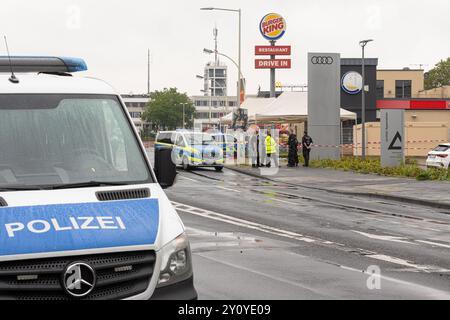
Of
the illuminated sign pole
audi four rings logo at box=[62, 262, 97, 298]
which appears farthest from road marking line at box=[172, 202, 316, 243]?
the illuminated sign pole

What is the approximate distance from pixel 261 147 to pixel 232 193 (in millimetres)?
14360

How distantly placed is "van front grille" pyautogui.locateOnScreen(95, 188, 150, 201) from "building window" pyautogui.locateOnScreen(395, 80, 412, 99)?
7883 cm

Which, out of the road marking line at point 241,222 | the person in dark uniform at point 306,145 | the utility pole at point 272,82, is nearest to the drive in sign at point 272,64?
the utility pole at point 272,82

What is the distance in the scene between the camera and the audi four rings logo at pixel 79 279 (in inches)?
180

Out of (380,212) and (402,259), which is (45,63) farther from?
(380,212)

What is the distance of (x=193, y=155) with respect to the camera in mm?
33312

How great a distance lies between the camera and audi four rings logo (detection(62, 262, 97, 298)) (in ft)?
15.0

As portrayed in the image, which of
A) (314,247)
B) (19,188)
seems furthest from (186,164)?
(19,188)

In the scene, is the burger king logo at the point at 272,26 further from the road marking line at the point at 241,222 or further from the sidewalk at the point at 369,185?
the road marking line at the point at 241,222

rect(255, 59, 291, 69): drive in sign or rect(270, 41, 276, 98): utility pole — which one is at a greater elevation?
rect(255, 59, 291, 69): drive in sign

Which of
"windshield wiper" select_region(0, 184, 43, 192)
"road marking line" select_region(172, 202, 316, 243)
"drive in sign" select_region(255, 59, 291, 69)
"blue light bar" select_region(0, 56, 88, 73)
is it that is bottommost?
"road marking line" select_region(172, 202, 316, 243)

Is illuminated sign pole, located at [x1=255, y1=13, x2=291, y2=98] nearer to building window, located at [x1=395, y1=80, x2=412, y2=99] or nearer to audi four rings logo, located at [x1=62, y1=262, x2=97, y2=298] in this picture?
building window, located at [x1=395, y1=80, x2=412, y2=99]

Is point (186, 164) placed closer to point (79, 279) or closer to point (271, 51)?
point (79, 279)
